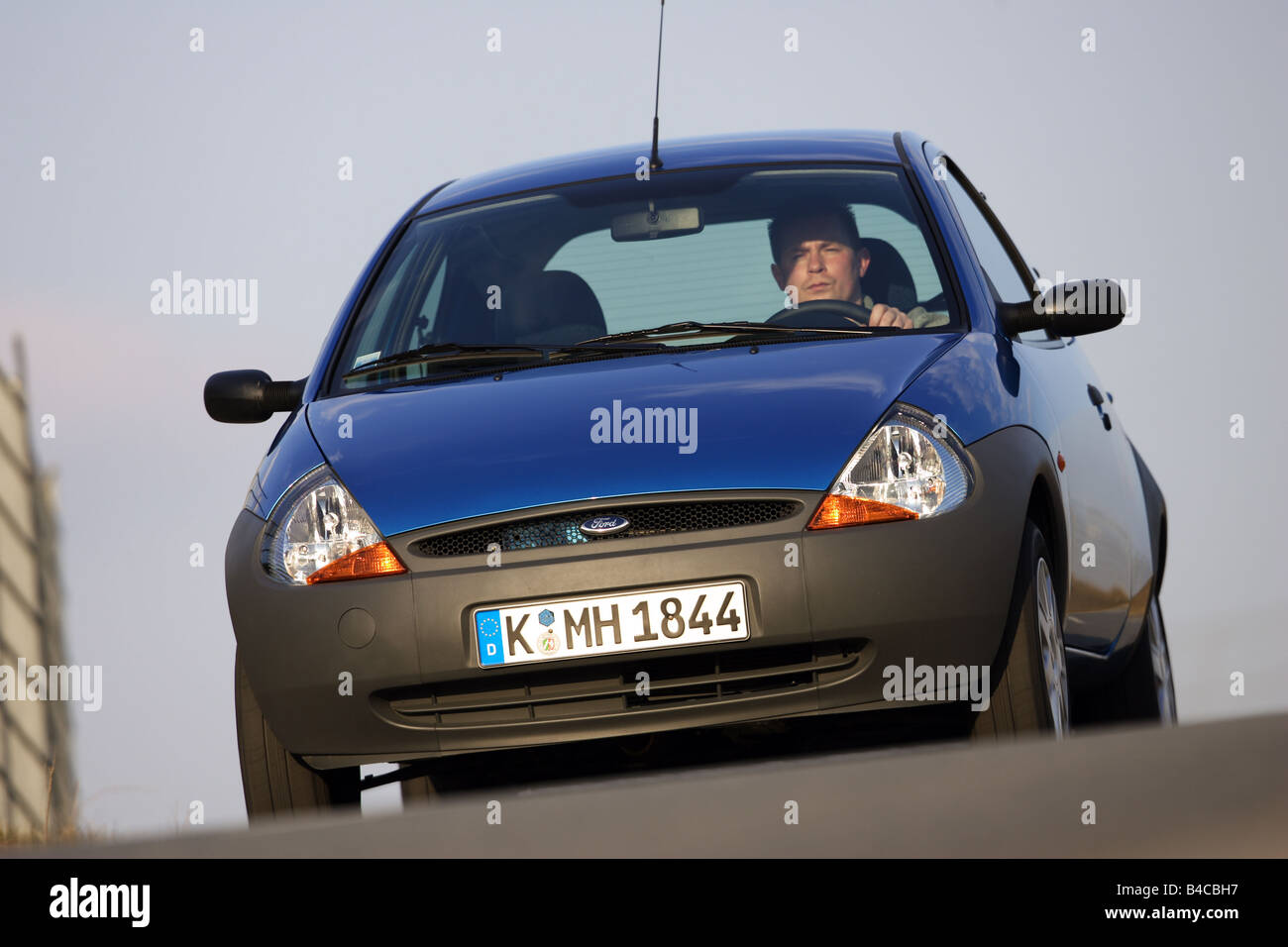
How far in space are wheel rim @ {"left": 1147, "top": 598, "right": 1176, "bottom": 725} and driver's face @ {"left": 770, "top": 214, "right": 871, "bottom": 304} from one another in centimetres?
200

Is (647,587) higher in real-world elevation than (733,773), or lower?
higher

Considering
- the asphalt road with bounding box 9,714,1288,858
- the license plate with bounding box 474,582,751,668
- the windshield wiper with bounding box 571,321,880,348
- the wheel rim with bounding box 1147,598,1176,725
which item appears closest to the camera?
the asphalt road with bounding box 9,714,1288,858

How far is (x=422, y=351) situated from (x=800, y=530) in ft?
4.94

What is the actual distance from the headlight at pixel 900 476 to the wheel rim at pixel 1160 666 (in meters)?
2.64

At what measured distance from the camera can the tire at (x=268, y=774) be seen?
4.37 metres

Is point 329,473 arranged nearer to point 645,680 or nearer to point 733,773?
point 645,680

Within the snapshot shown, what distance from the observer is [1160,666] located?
6723mm

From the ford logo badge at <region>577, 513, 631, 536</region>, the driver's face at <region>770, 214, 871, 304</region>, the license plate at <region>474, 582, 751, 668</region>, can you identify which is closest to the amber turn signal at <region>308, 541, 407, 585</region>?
the license plate at <region>474, 582, 751, 668</region>

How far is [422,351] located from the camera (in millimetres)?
5137

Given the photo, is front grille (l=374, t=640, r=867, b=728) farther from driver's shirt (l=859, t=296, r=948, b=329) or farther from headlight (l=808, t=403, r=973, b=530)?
driver's shirt (l=859, t=296, r=948, b=329)

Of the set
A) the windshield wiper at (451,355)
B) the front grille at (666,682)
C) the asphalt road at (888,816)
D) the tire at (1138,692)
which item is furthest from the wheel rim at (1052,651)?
the tire at (1138,692)

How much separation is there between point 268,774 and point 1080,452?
2.41 meters

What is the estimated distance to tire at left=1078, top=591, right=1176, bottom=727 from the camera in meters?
6.42
